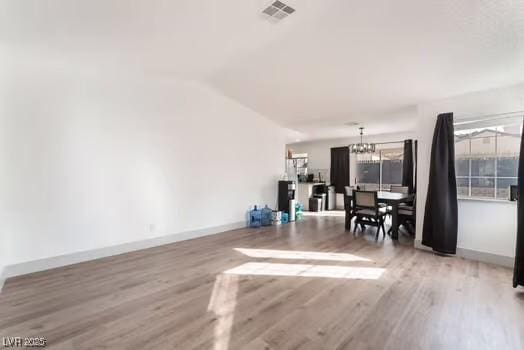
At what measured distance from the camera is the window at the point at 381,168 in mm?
8156

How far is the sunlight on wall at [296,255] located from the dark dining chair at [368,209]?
59.6 inches

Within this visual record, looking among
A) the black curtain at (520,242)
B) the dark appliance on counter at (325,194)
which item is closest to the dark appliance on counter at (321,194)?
the dark appliance on counter at (325,194)

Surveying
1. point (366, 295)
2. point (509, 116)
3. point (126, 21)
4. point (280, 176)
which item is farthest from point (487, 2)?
point (280, 176)

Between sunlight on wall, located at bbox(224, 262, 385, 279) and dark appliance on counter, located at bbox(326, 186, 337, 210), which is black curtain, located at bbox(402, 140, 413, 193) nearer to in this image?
dark appliance on counter, located at bbox(326, 186, 337, 210)

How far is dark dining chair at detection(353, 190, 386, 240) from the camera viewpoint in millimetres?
5211

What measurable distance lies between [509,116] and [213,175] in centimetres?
492

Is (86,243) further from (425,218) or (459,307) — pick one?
(425,218)

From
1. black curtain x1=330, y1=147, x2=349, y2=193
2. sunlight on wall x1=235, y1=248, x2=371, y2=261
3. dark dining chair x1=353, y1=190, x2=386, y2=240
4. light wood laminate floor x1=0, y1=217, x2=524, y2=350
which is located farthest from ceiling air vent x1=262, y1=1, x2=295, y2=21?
black curtain x1=330, y1=147, x2=349, y2=193

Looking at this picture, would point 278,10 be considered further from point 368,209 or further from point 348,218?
point 348,218

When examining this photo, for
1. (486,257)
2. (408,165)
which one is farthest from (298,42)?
(408,165)

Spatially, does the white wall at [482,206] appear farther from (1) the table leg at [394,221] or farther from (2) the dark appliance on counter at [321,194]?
(2) the dark appliance on counter at [321,194]

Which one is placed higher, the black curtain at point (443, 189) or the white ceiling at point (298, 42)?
the white ceiling at point (298, 42)

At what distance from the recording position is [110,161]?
3842 millimetres

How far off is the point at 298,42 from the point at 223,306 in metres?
3.32
